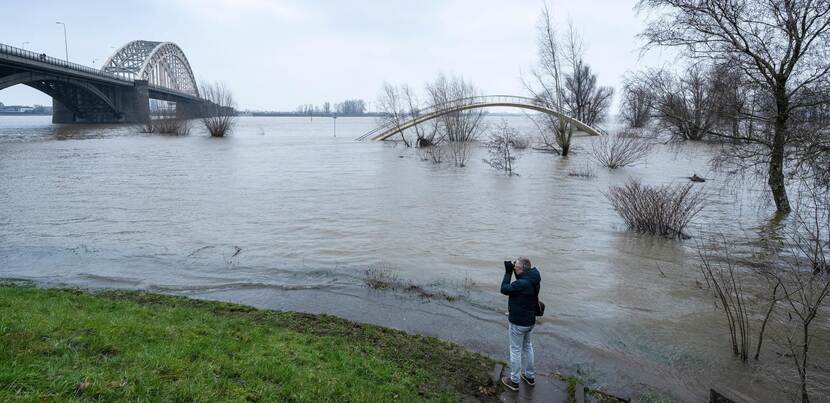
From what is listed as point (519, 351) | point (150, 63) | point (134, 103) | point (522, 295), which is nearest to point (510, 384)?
point (519, 351)

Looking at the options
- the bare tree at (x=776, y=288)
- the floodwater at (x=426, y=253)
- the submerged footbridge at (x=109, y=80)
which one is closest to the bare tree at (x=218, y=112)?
the submerged footbridge at (x=109, y=80)

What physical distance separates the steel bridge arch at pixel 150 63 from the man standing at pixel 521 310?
109861 millimetres

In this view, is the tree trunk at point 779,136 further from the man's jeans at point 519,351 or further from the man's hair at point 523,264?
the man's jeans at point 519,351

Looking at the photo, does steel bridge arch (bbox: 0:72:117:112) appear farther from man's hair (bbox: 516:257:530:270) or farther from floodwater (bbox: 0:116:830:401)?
man's hair (bbox: 516:257:530:270)

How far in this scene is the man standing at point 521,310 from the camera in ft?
20.6

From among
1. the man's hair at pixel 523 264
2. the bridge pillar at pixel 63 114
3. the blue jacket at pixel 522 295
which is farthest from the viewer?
the bridge pillar at pixel 63 114

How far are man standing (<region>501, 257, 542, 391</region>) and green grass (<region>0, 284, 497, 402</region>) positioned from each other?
1.57 ft

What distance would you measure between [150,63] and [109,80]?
30080mm

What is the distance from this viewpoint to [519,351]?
21.2ft

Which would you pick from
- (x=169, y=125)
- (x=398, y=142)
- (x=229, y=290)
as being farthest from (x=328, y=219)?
(x=169, y=125)

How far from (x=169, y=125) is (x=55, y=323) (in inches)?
2913

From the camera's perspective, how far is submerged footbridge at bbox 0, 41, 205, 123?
58188mm

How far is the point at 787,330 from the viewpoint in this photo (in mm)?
8812

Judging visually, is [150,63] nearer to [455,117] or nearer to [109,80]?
[109,80]
